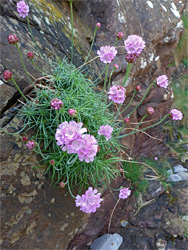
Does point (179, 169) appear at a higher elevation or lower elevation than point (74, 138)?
lower

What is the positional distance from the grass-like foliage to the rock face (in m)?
0.11

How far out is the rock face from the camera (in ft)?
4.87

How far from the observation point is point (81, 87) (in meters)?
1.74

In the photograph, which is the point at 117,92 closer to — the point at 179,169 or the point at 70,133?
the point at 70,133

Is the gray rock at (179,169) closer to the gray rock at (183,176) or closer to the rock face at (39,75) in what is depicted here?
the gray rock at (183,176)

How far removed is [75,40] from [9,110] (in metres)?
1.16

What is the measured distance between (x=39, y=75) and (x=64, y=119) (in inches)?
19.7

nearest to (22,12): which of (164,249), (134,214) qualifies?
(134,214)

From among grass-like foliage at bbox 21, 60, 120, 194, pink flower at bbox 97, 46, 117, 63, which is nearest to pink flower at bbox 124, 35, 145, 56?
pink flower at bbox 97, 46, 117, 63

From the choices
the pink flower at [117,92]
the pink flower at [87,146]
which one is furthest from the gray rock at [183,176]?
the pink flower at [87,146]

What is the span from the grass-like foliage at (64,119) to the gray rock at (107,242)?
38.3 inches

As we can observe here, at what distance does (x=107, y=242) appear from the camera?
236 cm

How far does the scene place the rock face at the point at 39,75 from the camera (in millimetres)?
1483

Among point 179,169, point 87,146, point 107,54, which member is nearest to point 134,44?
point 107,54
